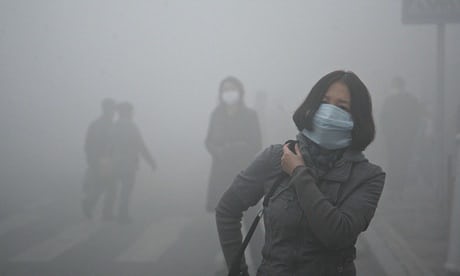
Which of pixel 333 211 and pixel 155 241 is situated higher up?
pixel 333 211

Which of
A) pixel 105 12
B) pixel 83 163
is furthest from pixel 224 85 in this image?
pixel 105 12

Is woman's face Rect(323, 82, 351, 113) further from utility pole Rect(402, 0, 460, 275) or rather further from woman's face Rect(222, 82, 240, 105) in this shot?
woman's face Rect(222, 82, 240, 105)

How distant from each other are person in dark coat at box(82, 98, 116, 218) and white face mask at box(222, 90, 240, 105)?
2.45 meters

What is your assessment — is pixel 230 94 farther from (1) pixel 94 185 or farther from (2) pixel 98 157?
(1) pixel 94 185

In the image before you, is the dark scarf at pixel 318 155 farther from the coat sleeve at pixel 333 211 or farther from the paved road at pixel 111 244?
the paved road at pixel 111 244

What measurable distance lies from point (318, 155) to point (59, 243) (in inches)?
185

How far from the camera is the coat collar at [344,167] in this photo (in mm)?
1886

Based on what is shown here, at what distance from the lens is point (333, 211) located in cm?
179

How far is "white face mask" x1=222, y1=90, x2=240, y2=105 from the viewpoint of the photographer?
18.1 ft

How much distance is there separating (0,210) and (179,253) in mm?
3487

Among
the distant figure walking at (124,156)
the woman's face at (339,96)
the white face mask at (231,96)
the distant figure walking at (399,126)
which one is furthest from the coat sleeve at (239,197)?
the distant figure walking at (399,126)

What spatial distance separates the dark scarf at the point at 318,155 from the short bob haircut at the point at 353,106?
0.06m

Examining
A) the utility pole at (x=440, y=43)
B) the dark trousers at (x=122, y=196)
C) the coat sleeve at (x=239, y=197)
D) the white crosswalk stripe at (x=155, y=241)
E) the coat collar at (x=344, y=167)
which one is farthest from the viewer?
the dark trousers at (x=122, y=196)

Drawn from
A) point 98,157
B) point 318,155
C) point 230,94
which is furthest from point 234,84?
point 318,155
